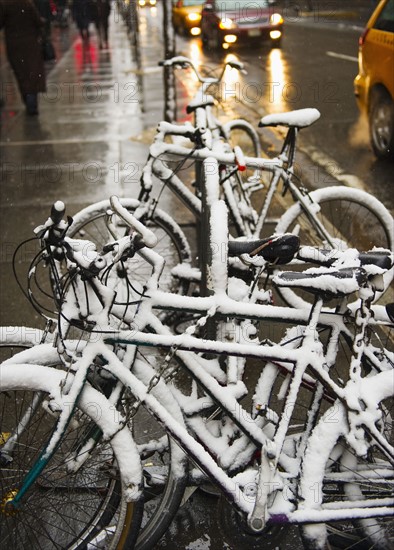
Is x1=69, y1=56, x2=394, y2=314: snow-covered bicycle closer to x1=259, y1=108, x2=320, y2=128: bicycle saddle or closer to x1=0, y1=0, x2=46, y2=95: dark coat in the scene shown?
x1=259, y1=108, x2=320, y2=128: bicycle saddle

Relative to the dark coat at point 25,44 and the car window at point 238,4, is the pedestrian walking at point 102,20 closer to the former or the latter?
the car window at point 238,4

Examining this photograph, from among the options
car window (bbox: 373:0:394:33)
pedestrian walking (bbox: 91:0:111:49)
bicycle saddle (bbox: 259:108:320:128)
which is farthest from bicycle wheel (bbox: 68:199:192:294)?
pedestrian walking (bbox: 91:0:111:49)

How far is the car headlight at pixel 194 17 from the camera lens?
23.5 metres

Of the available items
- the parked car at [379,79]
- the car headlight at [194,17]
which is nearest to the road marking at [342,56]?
the car headlight at [194,17]

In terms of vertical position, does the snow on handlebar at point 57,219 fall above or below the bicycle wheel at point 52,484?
above

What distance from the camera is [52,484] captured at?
2836 mm

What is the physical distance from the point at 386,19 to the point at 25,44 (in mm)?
6065

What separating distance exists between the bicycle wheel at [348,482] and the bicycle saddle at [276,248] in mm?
617

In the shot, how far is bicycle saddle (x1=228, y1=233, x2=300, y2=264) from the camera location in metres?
2.76

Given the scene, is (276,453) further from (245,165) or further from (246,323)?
(245,165)

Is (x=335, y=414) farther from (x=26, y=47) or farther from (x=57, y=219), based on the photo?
(x=26, y=47)

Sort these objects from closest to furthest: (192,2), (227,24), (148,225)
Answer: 1. (148,225)
2. (227,24)
3. (192,2)

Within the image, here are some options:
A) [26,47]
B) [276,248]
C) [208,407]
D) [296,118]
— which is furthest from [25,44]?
[208,407]

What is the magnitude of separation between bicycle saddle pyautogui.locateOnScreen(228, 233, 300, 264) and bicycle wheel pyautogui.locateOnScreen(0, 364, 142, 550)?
3.02ft
